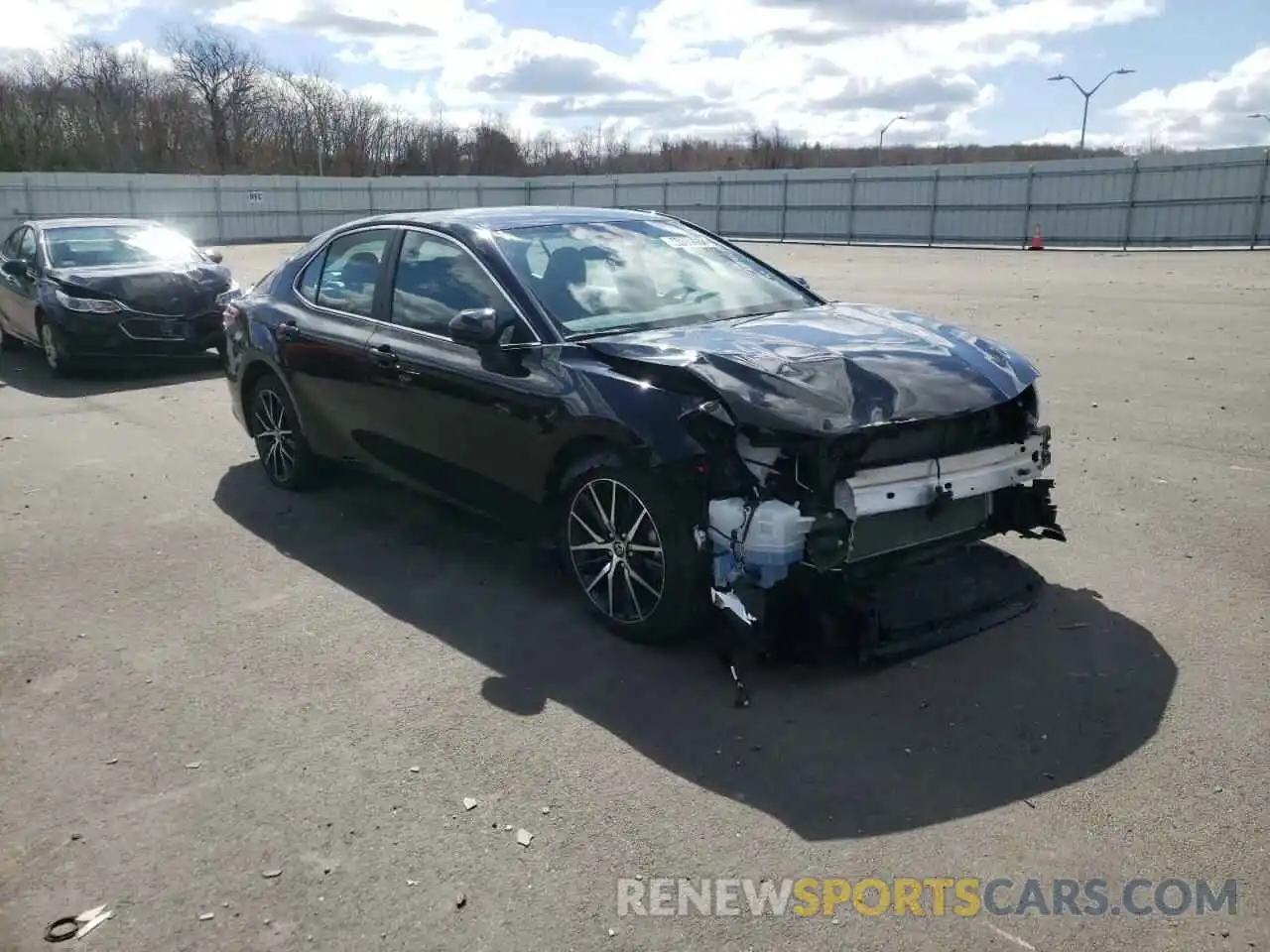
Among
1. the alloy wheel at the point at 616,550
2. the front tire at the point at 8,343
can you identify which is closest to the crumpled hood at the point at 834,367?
the alloy wheel at the point at 616,550

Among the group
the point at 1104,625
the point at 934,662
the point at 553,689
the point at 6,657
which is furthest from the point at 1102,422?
the point at 6,657

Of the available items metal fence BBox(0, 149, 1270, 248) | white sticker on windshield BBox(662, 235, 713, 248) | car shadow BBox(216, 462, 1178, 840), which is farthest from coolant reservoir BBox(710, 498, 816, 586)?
metal fence BBox(0, 149, 1270, 248)

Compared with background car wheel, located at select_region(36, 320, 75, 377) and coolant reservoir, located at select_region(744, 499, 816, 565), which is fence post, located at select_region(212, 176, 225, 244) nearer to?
background car wheel, located at select_region(36, 320, 75, 377)

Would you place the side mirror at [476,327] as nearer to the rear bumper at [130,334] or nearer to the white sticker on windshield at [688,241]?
the white sticker on windshield at [688,241]

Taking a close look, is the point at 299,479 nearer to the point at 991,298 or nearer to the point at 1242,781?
the point at 1242,781

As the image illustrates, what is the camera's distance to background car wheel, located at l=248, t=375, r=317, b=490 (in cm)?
651

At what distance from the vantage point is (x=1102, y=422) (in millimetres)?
8070

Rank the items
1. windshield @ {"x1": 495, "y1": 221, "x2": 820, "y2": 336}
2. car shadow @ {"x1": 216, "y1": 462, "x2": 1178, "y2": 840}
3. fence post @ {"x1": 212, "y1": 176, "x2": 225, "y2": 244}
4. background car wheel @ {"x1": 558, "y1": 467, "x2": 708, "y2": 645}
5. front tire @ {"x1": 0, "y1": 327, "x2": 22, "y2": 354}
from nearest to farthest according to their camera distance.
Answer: car shadow @ {"x1": 216, "y1": 462, "x2": 1178, "y2": 840} < background car wheel @ {"x1": 558, "y1": 467, "x2": 708, "y2": 645} < windshield @ {"x1": 495, "y1": 221, "x2": 820, "y2": 336} < front tire @ {"x1": 0, "y1": 327, "x2": 22, "y2": 354} < fence post @ {"x1": 212, "y1": 176, "x2": 225, "y2": 244}

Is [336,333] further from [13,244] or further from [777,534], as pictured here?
[13,244]

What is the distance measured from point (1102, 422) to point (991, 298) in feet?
31.5

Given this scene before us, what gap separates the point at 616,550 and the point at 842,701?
1.12m

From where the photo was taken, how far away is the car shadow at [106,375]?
1080 cm

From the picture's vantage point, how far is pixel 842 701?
12.8 ft

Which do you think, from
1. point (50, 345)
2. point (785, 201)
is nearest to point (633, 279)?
point (50, 345)
